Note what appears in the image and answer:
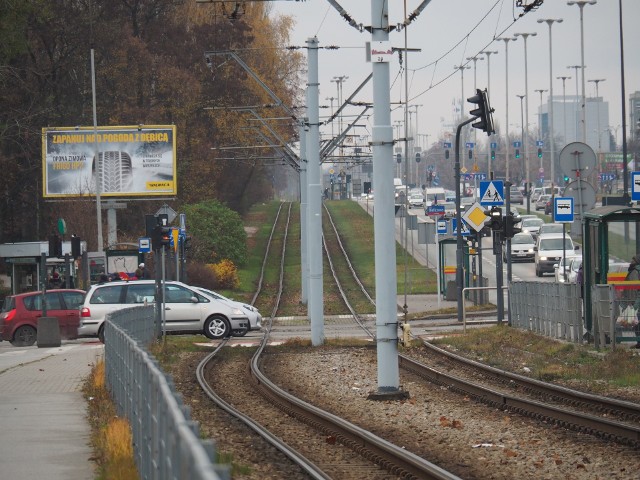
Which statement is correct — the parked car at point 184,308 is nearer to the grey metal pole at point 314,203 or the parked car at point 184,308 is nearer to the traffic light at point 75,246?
the traffic light at point 75,246

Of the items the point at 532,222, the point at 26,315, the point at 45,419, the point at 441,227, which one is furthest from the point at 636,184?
the point at 532,222

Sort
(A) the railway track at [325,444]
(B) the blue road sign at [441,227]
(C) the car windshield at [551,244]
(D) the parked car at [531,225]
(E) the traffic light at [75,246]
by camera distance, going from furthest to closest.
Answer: (D) the parked car at [531,225] → (C) the car windshield at [551,244] → (B) the blue road sign at [441,227] → (E) the traffic light at [75,246] → (A) the railway track at [325,444]

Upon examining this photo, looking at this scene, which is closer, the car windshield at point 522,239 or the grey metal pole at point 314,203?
the grey metal pole at point 314,203

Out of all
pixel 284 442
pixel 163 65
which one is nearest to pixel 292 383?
pixel 284 442

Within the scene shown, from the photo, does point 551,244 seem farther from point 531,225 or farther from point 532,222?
point 532,222

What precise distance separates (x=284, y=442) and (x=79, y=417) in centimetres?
320

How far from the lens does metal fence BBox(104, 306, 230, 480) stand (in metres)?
5.15

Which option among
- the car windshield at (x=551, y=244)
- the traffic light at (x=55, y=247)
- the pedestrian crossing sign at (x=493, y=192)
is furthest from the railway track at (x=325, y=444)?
the car windshield at (x=551, y=244)

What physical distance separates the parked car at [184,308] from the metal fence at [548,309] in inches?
294

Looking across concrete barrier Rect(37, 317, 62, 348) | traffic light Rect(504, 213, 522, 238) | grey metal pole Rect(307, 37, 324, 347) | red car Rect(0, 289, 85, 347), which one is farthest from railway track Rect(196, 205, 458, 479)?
red car Rect(0, 289, 85, 347)

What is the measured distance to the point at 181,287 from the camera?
32906 mm

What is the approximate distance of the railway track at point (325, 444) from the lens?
11.3m

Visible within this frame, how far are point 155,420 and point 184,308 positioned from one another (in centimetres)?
2464

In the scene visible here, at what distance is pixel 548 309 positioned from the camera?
87.9 ft
